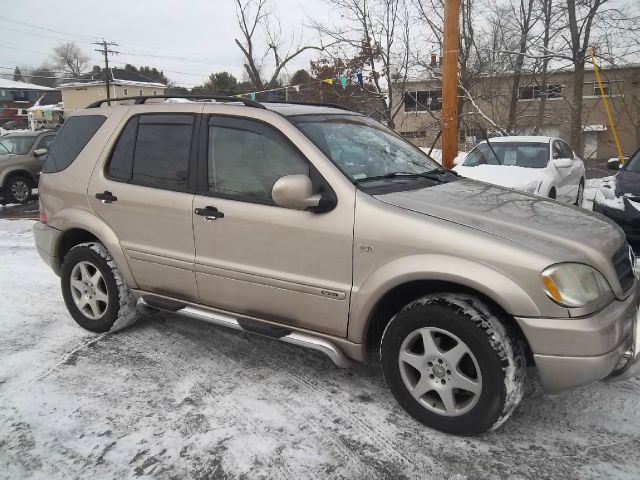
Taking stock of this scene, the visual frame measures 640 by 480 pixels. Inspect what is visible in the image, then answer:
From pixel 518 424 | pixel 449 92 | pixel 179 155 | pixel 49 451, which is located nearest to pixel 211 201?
pixel 179 155

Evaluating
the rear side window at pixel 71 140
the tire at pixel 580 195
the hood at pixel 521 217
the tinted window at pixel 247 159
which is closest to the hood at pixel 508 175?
the tire at pixel 580 195

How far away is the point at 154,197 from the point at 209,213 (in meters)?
0.55

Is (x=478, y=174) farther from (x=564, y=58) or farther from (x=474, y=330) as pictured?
(x=564, y=58)

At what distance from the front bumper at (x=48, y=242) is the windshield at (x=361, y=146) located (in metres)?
2.40

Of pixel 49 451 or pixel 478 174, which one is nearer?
pixel 49 451

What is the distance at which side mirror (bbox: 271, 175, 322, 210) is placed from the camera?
2.81 metres

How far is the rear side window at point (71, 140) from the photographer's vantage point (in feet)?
13.6

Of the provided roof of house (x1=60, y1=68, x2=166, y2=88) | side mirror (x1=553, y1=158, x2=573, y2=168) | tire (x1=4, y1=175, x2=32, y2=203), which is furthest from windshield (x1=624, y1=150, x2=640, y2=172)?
roof of house (x1=60, y1=68, x2=166, y2=88)

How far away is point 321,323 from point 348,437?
0.65 meters

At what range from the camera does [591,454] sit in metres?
2.57

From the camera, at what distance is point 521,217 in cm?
282

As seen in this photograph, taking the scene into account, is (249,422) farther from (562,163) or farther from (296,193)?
(562,163)

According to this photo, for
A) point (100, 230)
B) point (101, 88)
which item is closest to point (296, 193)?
point (100, 230)

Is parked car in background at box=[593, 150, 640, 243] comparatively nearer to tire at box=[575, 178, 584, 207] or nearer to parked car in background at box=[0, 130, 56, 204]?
tire at box=[575, 178, 584, 207]
